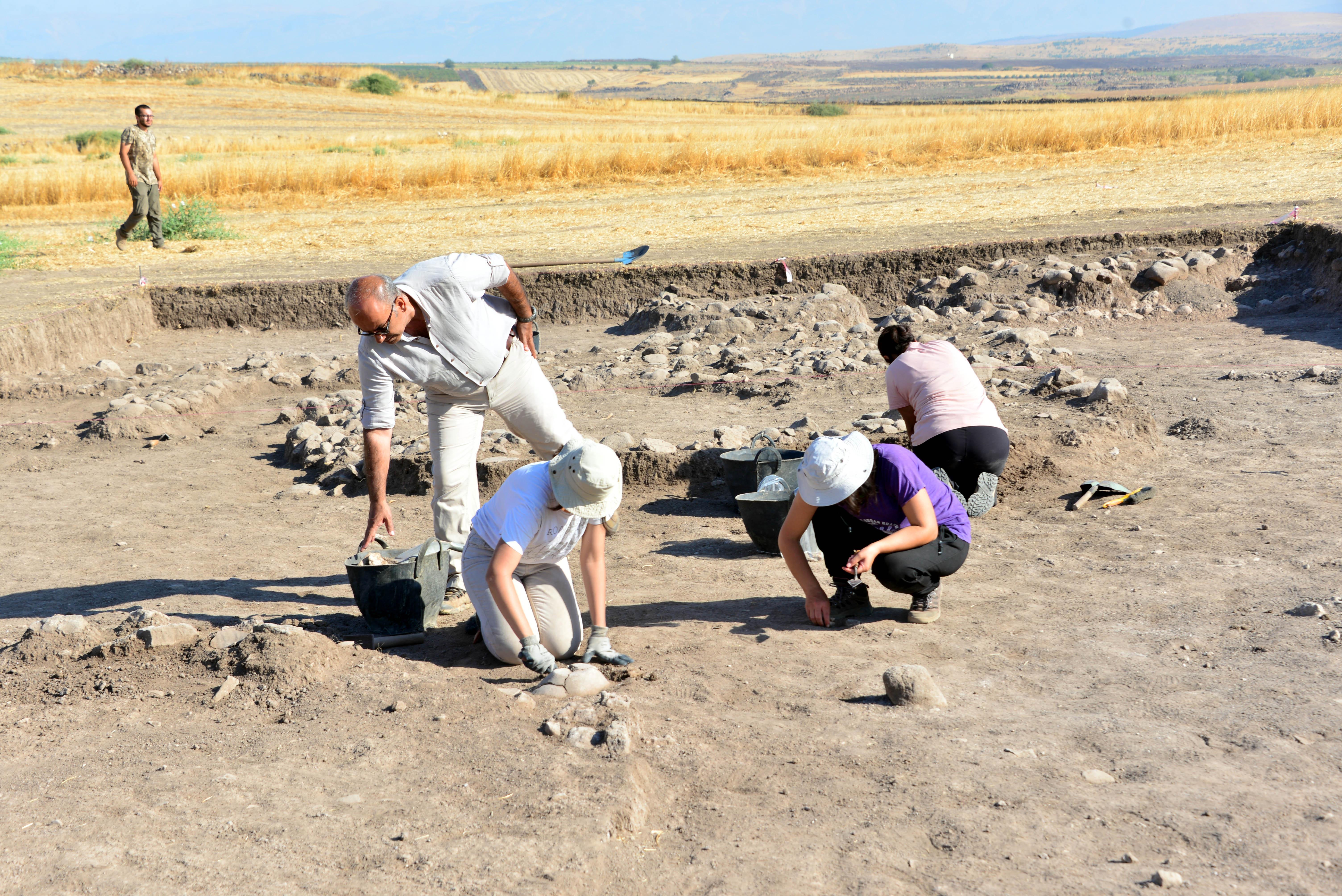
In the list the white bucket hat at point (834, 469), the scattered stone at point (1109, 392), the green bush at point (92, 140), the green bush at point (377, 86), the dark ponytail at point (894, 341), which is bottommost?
the scattered stone at point (1109, 392)

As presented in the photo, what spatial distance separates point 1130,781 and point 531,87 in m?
105

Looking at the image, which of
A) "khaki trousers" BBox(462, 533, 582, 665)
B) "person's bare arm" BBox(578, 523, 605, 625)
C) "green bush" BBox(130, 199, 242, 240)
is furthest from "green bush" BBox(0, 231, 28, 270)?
"person's bare arm" BBox(578, 523, 605, 625)

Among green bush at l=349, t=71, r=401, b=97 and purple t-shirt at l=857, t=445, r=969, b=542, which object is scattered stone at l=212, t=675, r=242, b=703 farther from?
green bush at l=349, t=71, r=401, b=97

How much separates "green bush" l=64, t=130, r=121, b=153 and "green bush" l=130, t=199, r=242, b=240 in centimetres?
1424

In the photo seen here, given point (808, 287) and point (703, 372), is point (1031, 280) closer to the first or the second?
point (808, 287)

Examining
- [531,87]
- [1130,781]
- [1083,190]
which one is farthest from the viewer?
[531,87]

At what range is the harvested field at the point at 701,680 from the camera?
9.35 ft

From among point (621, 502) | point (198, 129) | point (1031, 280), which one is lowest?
point (621, 502)

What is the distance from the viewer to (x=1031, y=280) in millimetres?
11453

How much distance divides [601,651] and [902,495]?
1.31 meters

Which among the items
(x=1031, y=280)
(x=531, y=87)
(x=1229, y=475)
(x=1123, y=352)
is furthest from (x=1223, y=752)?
(x=531, y=87)

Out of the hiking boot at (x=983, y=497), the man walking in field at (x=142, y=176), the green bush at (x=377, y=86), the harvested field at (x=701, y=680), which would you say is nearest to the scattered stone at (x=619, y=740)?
the harvested field at (x=701, y=680)

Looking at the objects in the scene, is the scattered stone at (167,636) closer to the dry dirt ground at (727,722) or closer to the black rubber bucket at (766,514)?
the dry dirt ground at (727,722)

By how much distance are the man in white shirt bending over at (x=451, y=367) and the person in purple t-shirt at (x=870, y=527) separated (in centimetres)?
116
